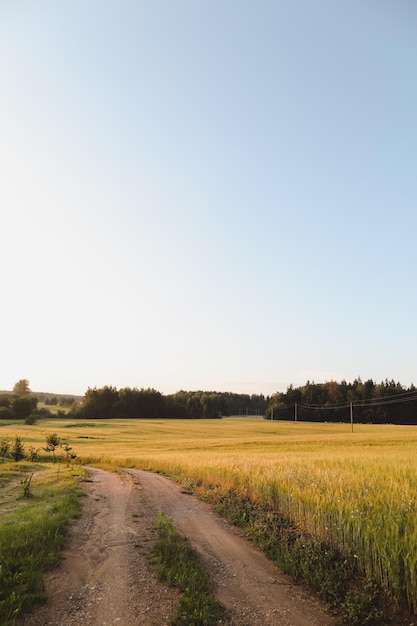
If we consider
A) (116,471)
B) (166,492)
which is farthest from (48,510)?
(116,471)

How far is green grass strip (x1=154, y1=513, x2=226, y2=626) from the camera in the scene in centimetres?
683

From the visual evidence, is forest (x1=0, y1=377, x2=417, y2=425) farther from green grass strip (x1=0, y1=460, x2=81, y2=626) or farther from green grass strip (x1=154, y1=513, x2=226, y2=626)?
green grass strip (x1=154, y1=513, x2=226, y2=626)

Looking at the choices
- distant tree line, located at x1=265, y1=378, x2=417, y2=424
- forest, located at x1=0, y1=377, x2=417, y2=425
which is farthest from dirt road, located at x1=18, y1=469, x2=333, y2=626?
distant tree line, located at x1=265, y1=378, x2=417, y2=424

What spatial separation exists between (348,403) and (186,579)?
153010mm

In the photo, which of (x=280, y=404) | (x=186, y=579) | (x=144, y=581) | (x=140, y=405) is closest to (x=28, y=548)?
(x=144, y=581)

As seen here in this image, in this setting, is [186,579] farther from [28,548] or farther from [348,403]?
[348,403]

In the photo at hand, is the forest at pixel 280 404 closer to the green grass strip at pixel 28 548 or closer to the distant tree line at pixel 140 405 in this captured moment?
the distant tree line at pixel 140 405

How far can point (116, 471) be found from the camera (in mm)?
29219

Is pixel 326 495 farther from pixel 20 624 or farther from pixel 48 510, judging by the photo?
pixel 48 510

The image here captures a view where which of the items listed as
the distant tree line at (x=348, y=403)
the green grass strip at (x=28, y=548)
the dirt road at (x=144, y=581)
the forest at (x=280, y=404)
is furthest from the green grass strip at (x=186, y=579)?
the distant tree line at (x=348, y=403)

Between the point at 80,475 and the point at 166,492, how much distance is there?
9.31 meters

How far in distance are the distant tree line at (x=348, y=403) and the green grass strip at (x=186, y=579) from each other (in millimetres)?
130741

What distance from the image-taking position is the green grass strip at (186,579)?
6.83 m

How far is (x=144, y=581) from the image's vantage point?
834cm
